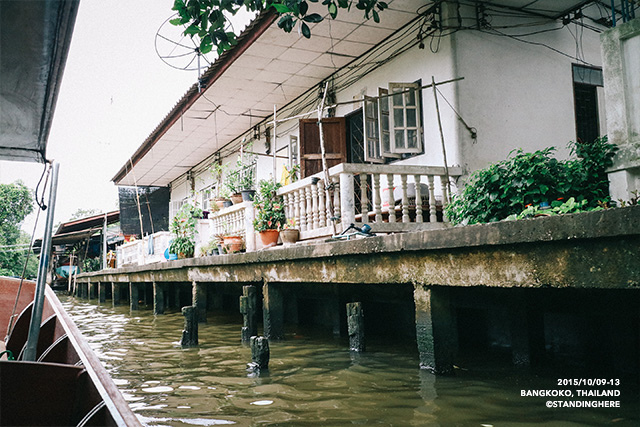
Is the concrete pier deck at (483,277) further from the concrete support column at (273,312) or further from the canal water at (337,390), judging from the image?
the canal water at (337,390)

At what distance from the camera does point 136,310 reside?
11547 millimetres

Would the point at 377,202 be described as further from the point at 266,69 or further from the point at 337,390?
the point at 266,69

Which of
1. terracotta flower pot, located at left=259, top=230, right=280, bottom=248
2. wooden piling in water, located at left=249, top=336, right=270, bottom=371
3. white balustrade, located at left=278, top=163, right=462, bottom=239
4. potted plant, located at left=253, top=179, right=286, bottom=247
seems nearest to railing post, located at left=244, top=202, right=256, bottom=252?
potted plant, located at left=253, top=179, right=286, bottom=247

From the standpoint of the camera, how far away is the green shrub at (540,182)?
5.59 meters

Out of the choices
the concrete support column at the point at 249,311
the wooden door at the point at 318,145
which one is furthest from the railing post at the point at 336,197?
the wooden door at the point at 318,145

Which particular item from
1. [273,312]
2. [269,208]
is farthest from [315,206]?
[273,312]

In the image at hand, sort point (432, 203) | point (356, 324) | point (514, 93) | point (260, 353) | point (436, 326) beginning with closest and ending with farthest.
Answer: point (436, 326) → point (260, 353) → point (356, 324) → point (432, 203) → point (514, 93)

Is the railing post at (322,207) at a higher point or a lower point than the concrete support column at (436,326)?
higher

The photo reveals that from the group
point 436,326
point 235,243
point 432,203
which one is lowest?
point 436,326

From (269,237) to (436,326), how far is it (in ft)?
17.4

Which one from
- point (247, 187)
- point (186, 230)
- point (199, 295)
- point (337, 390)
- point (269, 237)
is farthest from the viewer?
point (186, 230)

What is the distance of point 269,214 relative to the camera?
348 inches

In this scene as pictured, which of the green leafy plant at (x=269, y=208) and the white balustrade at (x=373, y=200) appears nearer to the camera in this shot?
the white balustrade at (x=373, y=200)

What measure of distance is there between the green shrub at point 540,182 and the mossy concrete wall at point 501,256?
2144 mm
